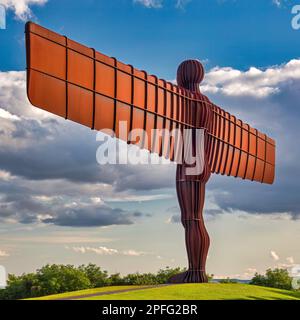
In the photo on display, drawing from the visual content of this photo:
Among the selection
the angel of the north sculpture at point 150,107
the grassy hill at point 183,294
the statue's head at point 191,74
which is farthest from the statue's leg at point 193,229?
the statue's head at point 191,74

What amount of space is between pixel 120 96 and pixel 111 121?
Answer: 0.96 metres

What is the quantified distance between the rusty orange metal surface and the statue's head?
76 cm

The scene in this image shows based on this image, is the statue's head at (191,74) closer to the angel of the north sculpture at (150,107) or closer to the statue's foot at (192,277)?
the angel of the north sculpture at (150,107)

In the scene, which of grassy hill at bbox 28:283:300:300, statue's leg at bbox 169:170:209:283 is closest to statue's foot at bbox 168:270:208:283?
statue's leg at bbox 169:170:209:283

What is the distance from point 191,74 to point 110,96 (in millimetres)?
5493

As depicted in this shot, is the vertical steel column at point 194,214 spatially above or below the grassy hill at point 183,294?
above

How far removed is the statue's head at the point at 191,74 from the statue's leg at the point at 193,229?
4085mm

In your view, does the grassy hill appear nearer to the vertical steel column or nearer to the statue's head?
the vertical steel column

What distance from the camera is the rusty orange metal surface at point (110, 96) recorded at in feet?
57.1

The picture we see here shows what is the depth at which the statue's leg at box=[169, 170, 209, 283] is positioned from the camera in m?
22.6

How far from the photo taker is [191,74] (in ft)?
79.3

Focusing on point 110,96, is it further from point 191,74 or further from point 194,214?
point 194,214
